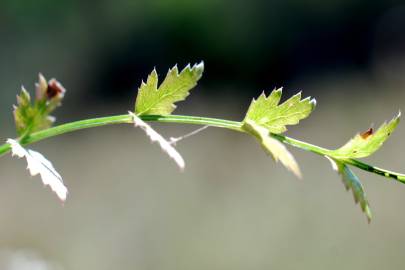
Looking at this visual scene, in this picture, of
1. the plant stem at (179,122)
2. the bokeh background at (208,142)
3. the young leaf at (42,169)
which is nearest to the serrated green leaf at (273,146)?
the plant stem at (179,122)

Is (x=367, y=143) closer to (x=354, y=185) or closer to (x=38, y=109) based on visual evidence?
(x=354, y=185)

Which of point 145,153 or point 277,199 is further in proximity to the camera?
point 145,153

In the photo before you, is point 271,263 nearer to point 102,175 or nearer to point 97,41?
point 102,175

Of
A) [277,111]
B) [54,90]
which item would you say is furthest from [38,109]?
[277,111]


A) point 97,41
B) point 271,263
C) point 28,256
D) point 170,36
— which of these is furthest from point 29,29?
point 28,256

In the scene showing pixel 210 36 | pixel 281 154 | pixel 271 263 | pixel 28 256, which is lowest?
pixel 281 154

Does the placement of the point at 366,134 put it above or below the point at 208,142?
below

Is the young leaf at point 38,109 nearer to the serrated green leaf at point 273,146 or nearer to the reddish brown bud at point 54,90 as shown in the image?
the reddish brown bud at point 54,90

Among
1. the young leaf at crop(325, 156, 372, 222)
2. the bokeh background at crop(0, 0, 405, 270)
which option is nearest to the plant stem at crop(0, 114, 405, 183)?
the young leaf at crop(325, 156, 372, 222)
